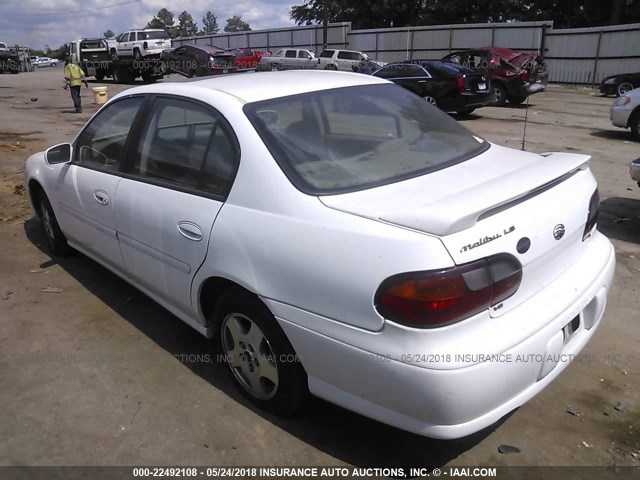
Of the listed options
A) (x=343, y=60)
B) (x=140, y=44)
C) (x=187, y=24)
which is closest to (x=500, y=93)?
(x=343, y=60)

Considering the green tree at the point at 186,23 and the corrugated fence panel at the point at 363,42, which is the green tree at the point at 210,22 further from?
the corrugated fence panel at the point at 363,42

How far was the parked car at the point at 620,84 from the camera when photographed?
17.1m

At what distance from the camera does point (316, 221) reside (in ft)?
7.57

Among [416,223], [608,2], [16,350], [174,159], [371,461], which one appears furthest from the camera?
[608,2]

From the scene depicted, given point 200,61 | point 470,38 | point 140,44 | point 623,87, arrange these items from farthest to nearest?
1. point 470,38
2. point 140,44
3. point 200,61
4. point 623,87

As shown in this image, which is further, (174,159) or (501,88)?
(501,88)

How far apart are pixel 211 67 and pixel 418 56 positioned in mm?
12714

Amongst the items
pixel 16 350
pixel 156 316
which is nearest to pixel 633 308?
pixel 156 316

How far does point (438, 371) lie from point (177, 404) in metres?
1.62

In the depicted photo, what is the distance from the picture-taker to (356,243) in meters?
2.15

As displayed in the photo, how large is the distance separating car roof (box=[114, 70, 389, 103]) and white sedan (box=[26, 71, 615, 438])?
0.02 metres

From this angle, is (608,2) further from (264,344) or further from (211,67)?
(264,344)

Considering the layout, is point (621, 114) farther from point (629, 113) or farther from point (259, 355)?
point (259, 355)

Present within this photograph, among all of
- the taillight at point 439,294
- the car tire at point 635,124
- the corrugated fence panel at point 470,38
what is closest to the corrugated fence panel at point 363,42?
the corrugated fence panel at point 470,38
